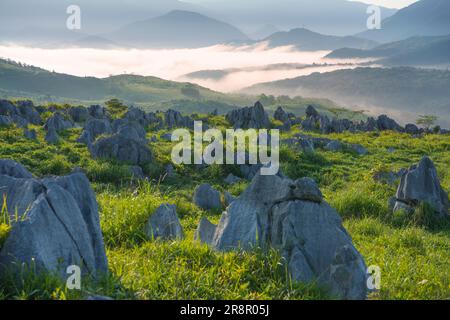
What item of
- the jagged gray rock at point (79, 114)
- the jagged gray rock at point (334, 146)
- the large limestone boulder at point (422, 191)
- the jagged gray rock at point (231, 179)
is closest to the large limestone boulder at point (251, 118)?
the jagged gray rock at point (79, 114)

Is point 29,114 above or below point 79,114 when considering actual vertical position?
above

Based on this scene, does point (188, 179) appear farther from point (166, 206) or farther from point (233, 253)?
point (233, 253)

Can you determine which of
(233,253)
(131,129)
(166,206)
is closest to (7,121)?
(131,129)

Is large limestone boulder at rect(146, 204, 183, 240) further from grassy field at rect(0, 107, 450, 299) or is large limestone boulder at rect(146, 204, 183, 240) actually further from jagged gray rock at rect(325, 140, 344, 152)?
jagged gray rock at rect(325, 140, 344, 152)

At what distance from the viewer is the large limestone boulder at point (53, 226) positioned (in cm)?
614

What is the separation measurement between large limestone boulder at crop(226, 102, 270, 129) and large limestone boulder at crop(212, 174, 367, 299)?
43223 millimetres

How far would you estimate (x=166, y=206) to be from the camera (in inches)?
392

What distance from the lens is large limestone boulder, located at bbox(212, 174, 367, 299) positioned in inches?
277

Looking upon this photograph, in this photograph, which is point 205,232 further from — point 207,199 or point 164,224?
point 207,199

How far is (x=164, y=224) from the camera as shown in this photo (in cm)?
964

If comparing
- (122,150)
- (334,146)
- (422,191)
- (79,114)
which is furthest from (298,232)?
A: (79,114)

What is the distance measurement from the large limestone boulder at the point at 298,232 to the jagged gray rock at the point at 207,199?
6706mm

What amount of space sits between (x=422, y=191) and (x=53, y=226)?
42.9 ft

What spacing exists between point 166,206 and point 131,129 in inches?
615
